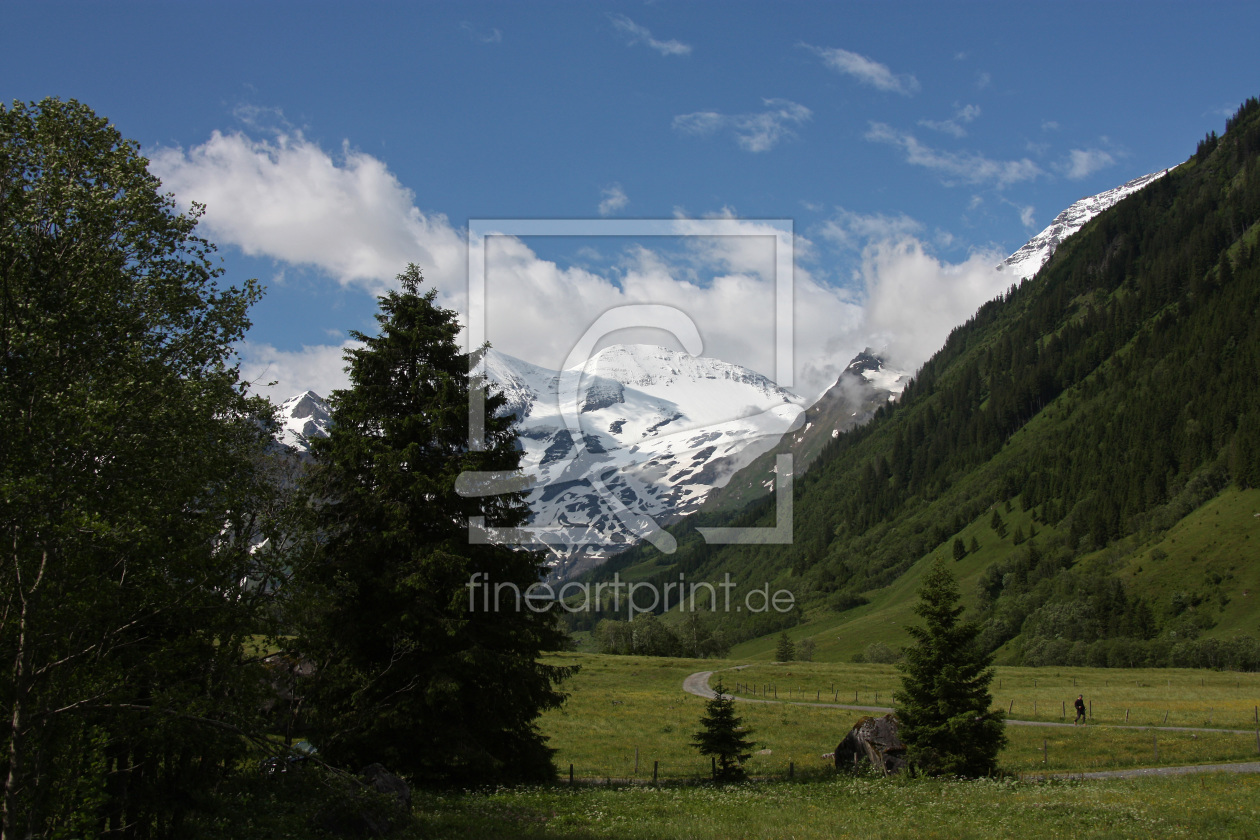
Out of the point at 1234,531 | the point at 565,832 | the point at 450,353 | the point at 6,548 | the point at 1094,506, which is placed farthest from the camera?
the point at 1094,506

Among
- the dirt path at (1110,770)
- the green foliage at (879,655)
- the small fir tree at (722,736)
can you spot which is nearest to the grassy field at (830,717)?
the dirt path at (1110,770)

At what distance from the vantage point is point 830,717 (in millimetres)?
56594

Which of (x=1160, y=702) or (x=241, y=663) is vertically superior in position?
(x=241, y=663)

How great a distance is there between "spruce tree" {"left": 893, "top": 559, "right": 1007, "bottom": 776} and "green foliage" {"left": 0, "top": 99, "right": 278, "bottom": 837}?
2276 centimetres

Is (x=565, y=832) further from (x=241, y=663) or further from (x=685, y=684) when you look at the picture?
(x=685, y=684)

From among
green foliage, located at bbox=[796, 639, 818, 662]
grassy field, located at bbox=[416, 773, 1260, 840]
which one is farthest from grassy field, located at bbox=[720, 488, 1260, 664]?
grassy field, located at bbox=[416, 773, 1260, 840]

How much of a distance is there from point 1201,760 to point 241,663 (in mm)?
41702

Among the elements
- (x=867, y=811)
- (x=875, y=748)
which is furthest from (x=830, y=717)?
(x=867, y=811)

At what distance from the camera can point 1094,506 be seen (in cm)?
19838

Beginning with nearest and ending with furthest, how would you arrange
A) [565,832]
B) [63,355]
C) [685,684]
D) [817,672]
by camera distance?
[63,355] → [565,832] → [685,684] → [817,672]

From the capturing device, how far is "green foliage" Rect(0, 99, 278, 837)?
1410cm

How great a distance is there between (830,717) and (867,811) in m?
37.0

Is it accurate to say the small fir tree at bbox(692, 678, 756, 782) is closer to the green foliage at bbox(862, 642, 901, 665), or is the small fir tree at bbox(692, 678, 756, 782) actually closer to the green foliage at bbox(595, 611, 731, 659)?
the green foliage at bbox(595, 611, 731, 659)

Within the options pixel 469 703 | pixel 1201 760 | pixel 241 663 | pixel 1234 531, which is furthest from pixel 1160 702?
pixel 1234 531
